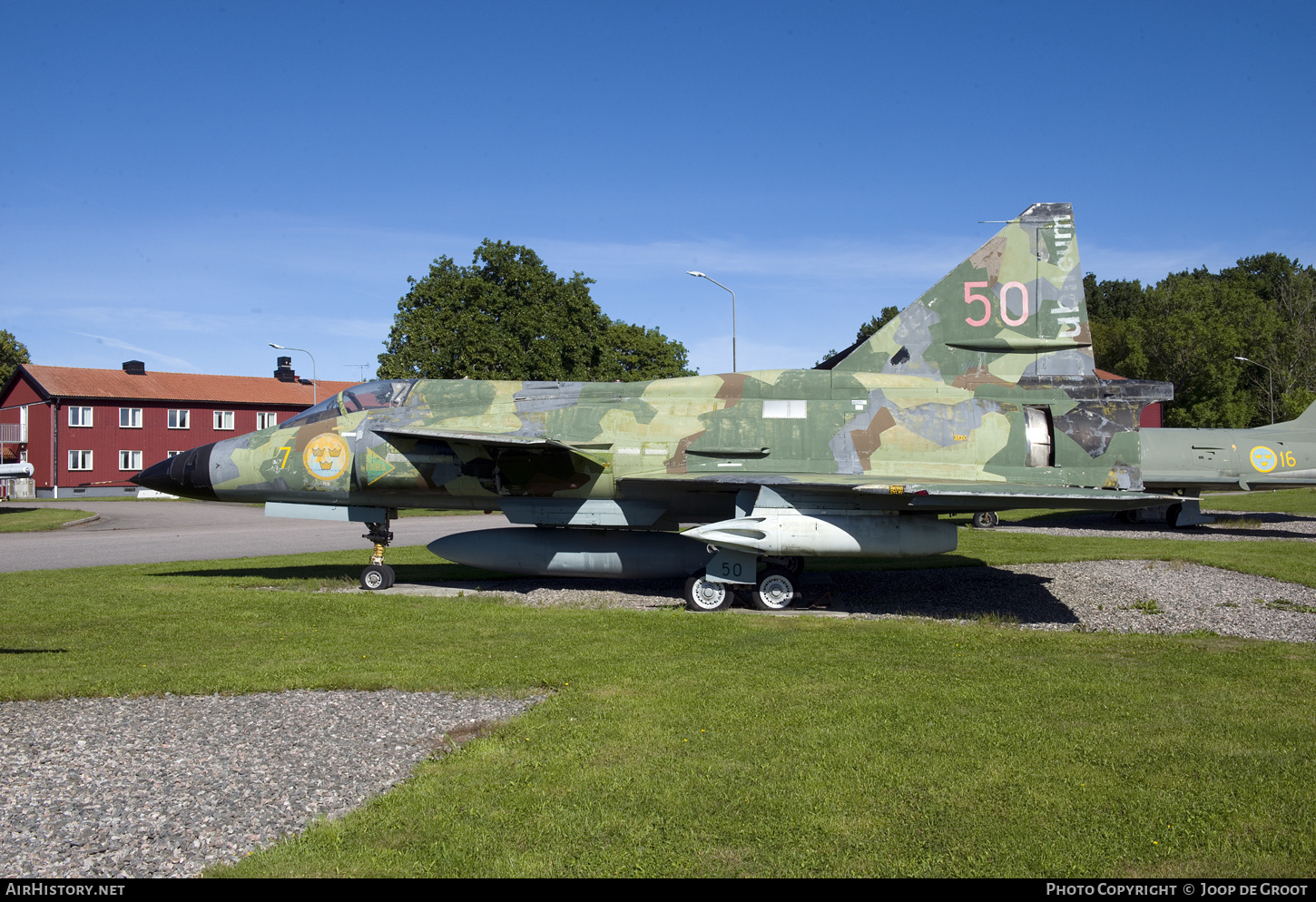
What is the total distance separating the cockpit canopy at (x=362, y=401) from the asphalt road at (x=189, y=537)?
452 cm

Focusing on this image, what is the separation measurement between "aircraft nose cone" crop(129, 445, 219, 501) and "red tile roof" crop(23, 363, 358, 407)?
43445 millimetres

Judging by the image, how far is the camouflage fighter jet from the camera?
41.1 ft

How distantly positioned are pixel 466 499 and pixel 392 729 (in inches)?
315

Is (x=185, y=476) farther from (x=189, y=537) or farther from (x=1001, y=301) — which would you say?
(x=1001, y=301)

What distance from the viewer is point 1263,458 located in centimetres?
2498

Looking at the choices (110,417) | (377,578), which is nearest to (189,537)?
(377,578)

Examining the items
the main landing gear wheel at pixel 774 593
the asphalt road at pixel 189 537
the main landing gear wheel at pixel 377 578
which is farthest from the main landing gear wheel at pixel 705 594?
the asphalt road at pixel 189 537

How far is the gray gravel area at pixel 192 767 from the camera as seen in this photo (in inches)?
176

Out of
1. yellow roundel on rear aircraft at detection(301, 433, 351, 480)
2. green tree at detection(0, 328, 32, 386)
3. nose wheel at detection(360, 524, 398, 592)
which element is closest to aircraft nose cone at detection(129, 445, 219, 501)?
yellow roundel on rear aircraft at detection(301, 433, 351, 480)

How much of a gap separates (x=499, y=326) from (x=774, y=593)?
→ 32.9 meters

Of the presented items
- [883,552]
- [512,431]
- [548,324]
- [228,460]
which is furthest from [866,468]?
[548,324]

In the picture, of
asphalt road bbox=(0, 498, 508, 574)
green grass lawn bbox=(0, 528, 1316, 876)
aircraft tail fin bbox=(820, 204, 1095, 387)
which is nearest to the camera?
green grass lawn bbox=(0, 528, 1316, 876)

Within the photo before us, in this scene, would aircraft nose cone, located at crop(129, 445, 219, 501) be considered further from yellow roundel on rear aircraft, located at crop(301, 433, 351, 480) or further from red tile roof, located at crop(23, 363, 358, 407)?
red tile roof, located at crop(23, 363, 358, 407)
